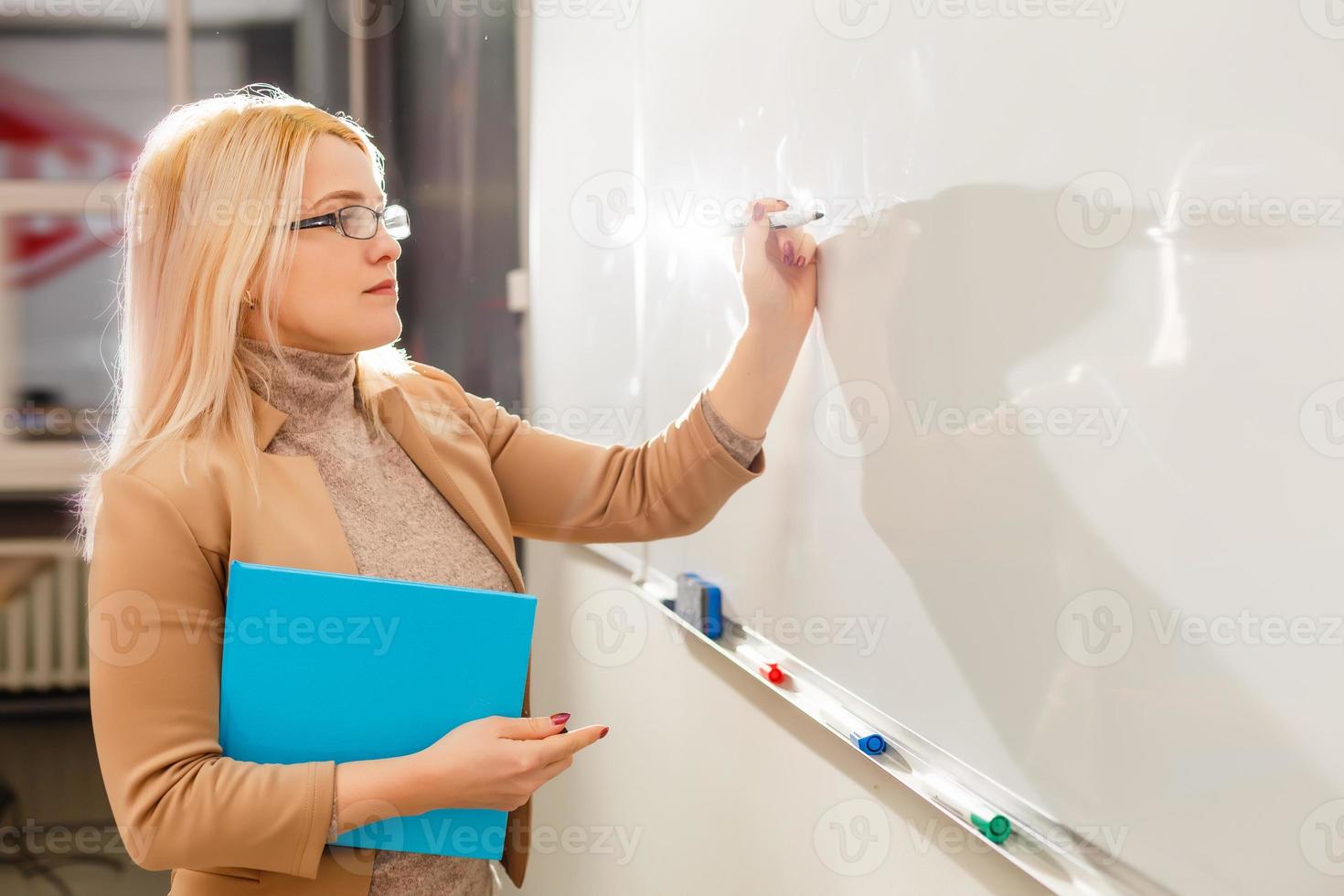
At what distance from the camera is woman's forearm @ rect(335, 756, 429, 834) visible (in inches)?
36.8

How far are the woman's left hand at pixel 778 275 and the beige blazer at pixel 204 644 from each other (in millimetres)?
130

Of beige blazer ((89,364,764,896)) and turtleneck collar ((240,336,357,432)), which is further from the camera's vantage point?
turtleneck collar ((240,336,357,432))

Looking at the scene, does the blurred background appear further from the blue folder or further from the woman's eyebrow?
the blue folder

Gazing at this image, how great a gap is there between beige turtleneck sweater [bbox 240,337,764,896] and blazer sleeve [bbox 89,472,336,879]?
16cm

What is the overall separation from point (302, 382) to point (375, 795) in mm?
436

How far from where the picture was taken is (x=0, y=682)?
2.90 metres

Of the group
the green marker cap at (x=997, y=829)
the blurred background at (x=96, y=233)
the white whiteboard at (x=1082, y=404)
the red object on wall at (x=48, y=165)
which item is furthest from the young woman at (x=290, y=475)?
the red object on wall at (x=48, y=165)

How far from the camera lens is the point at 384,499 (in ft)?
3.74

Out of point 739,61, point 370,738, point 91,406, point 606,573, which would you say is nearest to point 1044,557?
point 370,738

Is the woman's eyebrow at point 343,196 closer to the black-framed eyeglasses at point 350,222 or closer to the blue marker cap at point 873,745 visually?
the black-framed eyeglasses at point 350,222

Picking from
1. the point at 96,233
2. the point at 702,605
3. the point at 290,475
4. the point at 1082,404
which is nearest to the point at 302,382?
the point at 290,475

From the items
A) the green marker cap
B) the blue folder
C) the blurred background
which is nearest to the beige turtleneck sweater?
the blue folder

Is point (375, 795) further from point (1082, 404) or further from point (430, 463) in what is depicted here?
point (1082, 404)

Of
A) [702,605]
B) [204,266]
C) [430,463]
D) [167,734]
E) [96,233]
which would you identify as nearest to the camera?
[167,734]
